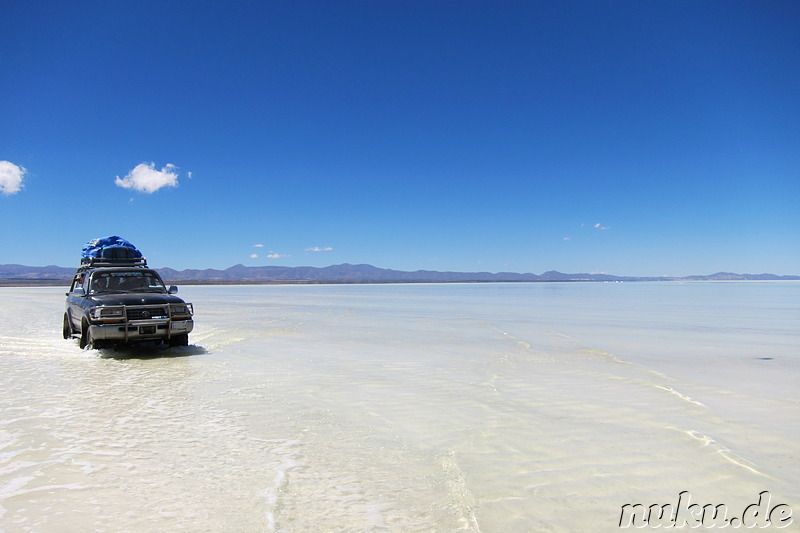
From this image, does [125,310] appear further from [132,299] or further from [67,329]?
[67,329]

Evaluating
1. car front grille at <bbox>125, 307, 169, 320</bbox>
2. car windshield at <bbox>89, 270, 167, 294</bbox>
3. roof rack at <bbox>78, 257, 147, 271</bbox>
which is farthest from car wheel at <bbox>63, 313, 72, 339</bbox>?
car front grille at <bbox>125, 307, 169, 320</bbox>

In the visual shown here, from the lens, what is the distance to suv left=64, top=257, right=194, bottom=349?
1081 cm

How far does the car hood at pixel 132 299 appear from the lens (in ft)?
36.1

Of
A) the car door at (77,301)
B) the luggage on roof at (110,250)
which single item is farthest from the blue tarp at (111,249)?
the car door at (77,301)

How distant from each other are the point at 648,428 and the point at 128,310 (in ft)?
33.9

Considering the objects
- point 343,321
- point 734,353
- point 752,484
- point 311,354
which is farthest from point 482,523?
point 343,321

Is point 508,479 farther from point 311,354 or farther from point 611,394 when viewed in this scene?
point 311,354

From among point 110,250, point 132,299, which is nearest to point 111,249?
point 110,250

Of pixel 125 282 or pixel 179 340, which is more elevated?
pixel 125 282

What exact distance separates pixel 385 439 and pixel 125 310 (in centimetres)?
808

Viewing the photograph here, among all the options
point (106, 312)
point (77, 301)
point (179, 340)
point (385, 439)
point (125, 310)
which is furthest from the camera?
point (77, 301)

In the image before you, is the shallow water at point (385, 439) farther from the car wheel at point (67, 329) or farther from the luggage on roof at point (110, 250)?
the luggage on roof at point (110, 250)

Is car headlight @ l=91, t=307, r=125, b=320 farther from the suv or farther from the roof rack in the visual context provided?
the roof rack

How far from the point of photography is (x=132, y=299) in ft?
36.7
